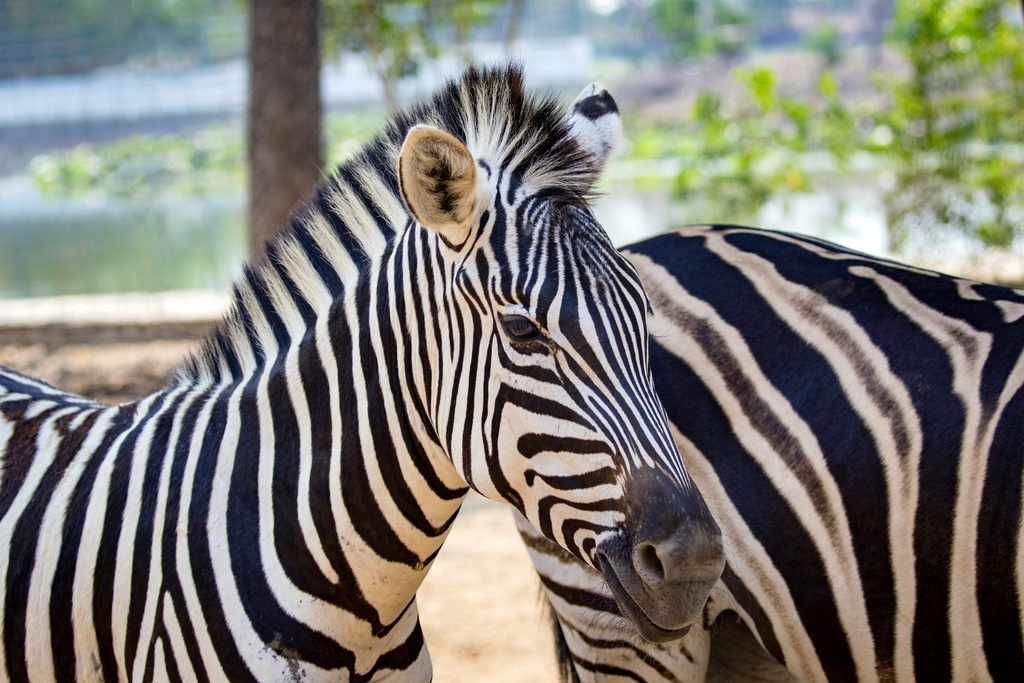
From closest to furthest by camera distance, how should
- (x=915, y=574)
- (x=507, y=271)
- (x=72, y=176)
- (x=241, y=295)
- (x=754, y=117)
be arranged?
(x=507, y=271)
(x=915, y=574)
(x=241, y=295)
(x=754, y=117)
(x=72, y=176)

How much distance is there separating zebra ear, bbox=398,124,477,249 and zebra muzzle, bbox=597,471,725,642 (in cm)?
70

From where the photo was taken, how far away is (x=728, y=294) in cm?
250

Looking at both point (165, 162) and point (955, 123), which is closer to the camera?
point (955, 123)

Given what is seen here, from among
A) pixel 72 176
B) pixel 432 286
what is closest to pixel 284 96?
pixel 432 286

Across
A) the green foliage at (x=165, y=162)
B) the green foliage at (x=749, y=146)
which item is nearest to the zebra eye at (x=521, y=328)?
the green foliage at (x=165, y=162)

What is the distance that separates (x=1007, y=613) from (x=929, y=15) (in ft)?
27.9

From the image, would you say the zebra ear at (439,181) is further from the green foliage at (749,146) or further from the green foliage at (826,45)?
the green foliage at (826,45)

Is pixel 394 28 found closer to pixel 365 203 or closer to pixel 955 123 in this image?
pixel 955 123

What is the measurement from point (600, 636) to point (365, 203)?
1.49 metres

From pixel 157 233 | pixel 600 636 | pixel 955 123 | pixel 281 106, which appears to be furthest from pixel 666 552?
pixel 157 233

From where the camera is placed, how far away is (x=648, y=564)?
158 cm

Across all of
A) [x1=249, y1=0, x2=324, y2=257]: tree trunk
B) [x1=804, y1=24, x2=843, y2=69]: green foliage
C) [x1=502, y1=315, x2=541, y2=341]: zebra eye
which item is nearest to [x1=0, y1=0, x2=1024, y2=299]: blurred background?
[x1=249, y1=0, x2=324, y2=257]: tree trunk

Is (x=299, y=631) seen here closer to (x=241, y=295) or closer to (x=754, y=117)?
(x=241, y=295)

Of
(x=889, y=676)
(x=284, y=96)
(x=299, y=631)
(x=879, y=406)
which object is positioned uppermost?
(x=284, y=96)
